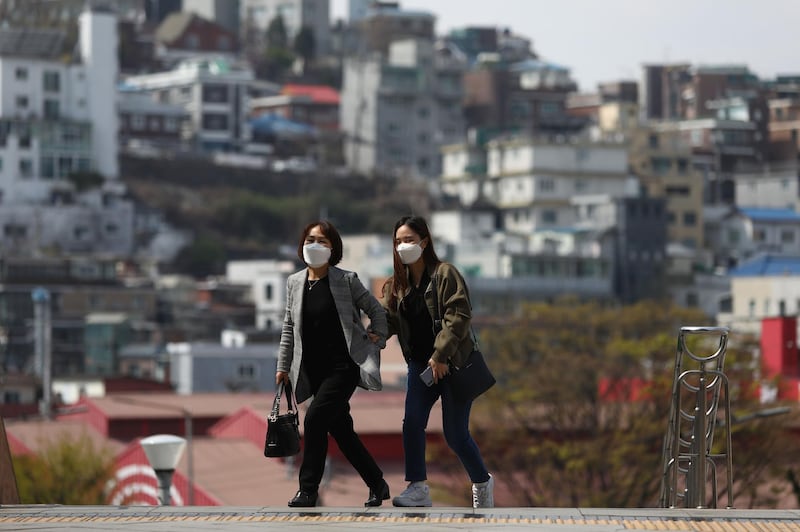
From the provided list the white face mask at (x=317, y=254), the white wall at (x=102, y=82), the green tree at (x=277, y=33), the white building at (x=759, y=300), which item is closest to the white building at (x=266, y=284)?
the white wall at (x=102, y=82)

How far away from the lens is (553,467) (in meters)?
41.5

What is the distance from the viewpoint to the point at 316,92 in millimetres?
156000

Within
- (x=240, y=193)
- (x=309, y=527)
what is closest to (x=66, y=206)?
(x=240, y=193)

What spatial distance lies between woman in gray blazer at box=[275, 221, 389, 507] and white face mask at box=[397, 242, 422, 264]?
30 centimetres

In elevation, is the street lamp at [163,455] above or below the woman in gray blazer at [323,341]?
below

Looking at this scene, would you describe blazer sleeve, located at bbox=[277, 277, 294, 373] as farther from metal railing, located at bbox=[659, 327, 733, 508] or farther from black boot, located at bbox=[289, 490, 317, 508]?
metal railing, located at bbox=[659, 327, 733, 508]

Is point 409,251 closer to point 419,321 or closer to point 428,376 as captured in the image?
point 419,321

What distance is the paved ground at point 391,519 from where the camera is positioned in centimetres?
1274

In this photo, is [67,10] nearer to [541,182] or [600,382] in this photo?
[541,182]

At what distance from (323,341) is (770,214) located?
4689 inches

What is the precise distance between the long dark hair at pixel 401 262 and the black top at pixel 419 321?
0.23ft

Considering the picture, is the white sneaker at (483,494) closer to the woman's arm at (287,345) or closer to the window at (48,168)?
the woman's arm at (287,345)

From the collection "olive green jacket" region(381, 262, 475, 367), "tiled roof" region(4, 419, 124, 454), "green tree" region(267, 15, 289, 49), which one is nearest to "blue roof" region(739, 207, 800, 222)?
Result: "green tree" region(267, 15, 289, 49)

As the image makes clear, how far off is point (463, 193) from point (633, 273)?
17597 mm
